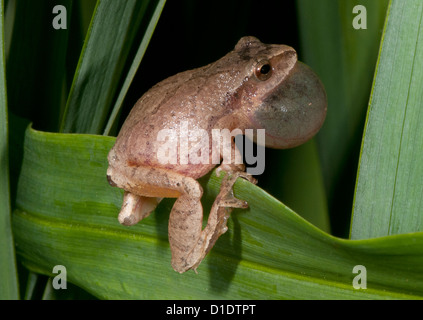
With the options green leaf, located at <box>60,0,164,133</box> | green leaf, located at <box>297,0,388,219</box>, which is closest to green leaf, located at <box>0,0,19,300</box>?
green leaf, located at <box>60,0,164,133</box>

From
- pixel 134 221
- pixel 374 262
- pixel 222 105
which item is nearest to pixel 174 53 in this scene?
pixel 222 105

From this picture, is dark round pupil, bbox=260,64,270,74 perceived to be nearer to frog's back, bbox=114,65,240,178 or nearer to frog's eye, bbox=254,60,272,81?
frog's eye, bbox=254,60,272,81

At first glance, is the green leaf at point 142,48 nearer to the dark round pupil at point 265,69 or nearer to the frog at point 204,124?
the frog at point 204,124

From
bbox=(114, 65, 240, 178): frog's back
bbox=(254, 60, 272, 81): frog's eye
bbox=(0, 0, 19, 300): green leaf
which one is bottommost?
bbox=(0, 0, 19, 300): green leaf

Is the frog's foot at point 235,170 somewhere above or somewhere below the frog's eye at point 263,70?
below

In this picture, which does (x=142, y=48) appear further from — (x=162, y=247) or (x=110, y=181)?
(x=162, y=247)

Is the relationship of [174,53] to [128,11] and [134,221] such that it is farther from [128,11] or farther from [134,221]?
[134,221]

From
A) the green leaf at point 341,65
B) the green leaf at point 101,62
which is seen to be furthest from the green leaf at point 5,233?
the green leaf at point 341,65
